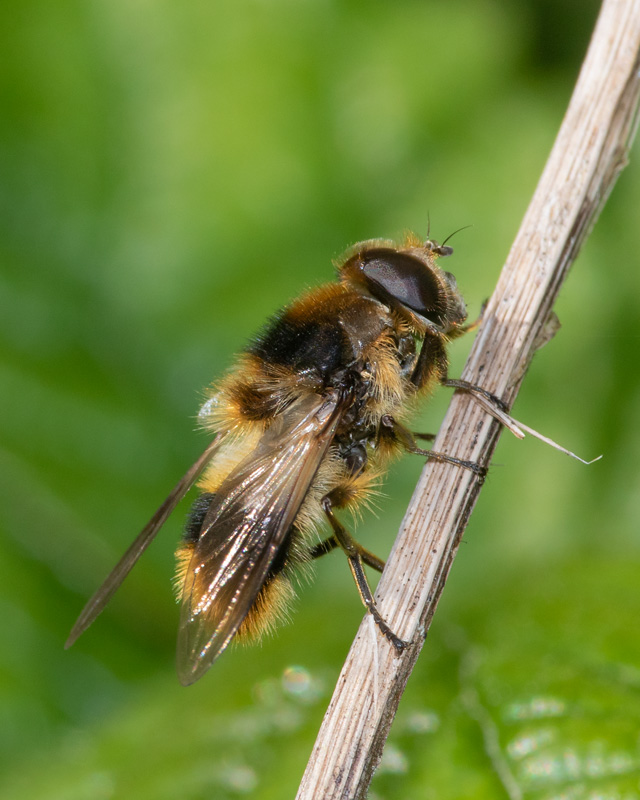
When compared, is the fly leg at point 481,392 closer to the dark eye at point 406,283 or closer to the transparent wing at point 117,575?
the dark eye at point 406,283

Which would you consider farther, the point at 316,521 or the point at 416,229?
the point at 416,229

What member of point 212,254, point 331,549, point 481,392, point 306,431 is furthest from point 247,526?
point 212,254

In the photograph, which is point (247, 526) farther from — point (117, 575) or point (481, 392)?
point (481, 392)

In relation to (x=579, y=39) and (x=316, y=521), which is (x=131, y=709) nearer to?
(x=316, y=521)

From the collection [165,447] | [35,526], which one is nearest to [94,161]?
[165,447]

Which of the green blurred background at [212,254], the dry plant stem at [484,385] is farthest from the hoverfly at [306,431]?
the green blurred background at [212,254]

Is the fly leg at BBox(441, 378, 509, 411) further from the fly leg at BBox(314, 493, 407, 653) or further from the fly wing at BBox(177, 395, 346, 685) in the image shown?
the fly leg at BBox(314, 493, 407, 653)

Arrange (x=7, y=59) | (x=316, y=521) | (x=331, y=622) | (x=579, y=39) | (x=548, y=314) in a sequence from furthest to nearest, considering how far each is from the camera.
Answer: (x=7, y=59)
(x=579, y=39)
(x=331, y=622)
(x=316, y=521)
(x=548, y=314)
